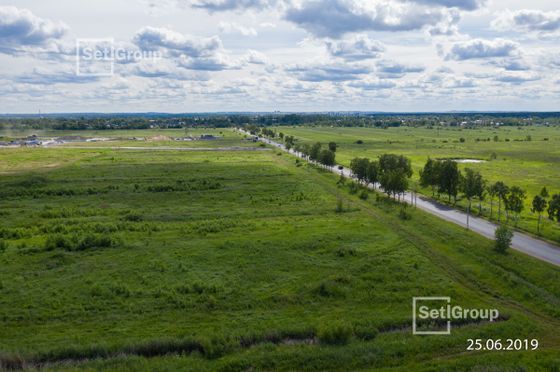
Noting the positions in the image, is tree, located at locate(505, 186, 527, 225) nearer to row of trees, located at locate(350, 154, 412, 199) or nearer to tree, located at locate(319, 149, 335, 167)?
row of trees, located at locate(350, 154, 412, 199)

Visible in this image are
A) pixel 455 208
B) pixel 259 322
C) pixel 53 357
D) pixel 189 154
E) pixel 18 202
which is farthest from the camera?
pixel 189 154

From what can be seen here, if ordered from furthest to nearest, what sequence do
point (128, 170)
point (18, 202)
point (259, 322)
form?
1. point (128, 170)
2. point (18, 202)
3. point (259, 322)

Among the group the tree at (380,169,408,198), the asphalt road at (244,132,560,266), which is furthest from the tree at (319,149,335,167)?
the tree at (380,169,408,198)

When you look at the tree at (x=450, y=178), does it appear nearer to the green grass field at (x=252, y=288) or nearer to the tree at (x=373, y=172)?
the green grass field at (x=252, y=288)

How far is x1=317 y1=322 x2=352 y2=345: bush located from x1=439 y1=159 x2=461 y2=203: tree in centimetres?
4428

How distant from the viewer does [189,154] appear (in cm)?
14412

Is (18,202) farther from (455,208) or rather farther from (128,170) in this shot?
(455,208)

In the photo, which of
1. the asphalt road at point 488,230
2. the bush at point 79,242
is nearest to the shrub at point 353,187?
the asphalt road at point 488,230

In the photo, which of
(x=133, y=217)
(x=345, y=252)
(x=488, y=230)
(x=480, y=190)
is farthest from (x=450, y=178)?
(x=133, y=217)

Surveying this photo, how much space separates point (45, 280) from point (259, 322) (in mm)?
18292

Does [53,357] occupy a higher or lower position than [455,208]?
lower

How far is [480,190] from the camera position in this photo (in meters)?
58.9

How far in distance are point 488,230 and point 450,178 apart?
645 inches

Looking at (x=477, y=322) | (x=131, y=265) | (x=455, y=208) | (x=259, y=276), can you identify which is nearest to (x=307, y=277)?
(x=259, y=276)
